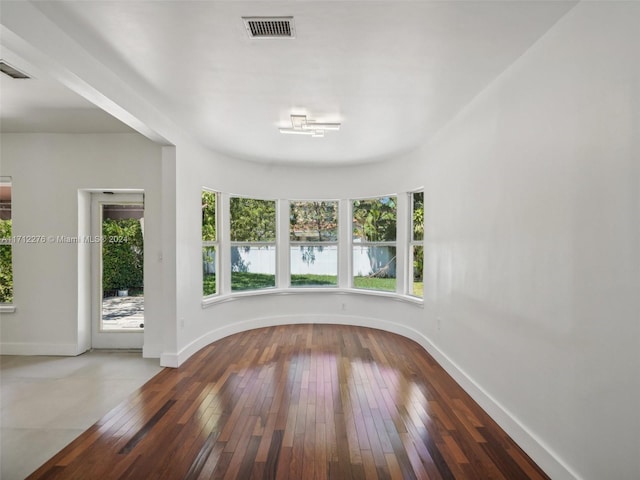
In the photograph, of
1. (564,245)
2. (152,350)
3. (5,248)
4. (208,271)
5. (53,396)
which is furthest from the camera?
(208,271)

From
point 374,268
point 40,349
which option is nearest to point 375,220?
point 374,268

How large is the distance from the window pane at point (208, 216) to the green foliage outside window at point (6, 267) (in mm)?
2304

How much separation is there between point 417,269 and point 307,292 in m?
1.94

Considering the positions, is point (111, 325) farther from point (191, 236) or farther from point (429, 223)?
point (429, 223)

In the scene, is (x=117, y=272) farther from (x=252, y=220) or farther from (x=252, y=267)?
(x=252, y=220)

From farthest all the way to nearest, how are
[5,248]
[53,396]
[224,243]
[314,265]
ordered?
[314,265] < [224,243] < [5,248] < [53,396]

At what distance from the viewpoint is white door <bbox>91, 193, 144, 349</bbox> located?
4.41 meters

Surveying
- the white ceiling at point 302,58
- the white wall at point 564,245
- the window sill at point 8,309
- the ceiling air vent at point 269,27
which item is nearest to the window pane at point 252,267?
the white ceiling at point 302,58

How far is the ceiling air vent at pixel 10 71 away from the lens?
255 cm

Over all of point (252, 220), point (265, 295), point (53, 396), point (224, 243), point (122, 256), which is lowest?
point (53, 396)

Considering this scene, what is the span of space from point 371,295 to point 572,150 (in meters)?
4.08

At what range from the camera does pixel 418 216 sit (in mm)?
5145

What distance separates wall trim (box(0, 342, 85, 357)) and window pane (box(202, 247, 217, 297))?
5.39ft

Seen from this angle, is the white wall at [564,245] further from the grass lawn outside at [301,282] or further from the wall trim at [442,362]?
the grass lawn outside at [301,282]
